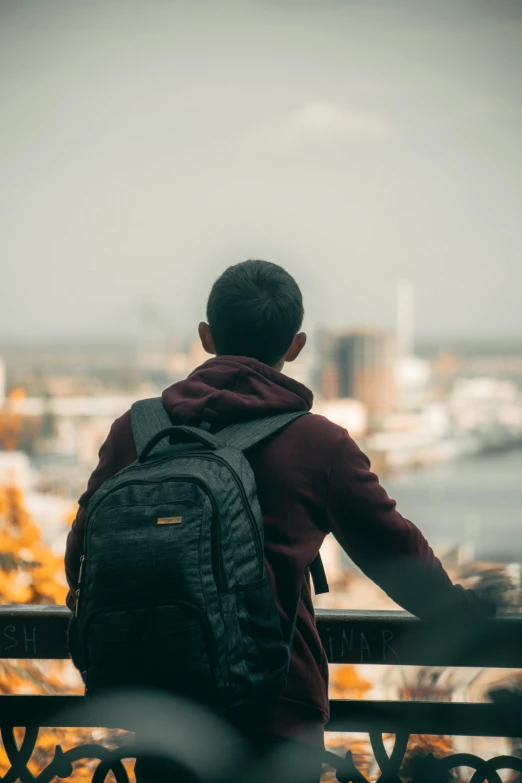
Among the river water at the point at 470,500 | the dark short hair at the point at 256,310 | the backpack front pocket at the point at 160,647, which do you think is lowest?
the river water at the point at 470,500

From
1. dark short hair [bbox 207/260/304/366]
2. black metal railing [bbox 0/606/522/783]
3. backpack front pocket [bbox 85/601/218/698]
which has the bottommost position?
black metal railing [bbox 0/606/522/783]

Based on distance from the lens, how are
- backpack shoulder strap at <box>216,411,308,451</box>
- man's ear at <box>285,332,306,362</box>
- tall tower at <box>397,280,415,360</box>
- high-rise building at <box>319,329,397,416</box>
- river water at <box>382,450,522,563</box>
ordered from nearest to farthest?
backpack shoulder strap at <box>216,411,308,451</box> < man's ear at <box>285,332,306,362</box> < river water at <box>382,450,522,563</box> < high-rise building at <box>319,329,397,416</box> < tall tower at <box>397,280,415,360</box>

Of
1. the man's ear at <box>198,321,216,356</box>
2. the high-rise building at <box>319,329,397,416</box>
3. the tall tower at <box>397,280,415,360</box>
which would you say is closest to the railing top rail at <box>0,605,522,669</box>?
the man's ear at <box>198,321,216,356</box>

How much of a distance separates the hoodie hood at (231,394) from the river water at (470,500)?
3558cm

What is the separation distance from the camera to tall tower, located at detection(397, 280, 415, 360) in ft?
177

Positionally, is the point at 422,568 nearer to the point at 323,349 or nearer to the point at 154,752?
the point at 154,752

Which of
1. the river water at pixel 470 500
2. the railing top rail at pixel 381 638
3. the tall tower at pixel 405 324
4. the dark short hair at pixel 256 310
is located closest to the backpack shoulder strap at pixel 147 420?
the dark short hair at pixel 256 310

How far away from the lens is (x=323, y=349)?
43594mm

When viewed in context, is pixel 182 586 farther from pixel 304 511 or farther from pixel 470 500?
pixel 470 500

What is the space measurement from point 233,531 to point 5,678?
1867 mm

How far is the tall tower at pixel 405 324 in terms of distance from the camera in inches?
2130

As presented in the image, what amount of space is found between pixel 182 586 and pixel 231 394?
270mm

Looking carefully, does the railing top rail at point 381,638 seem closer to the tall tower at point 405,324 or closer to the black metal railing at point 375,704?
the black metal railing at point 375,704

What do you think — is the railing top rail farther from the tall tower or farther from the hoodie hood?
the tall tower
